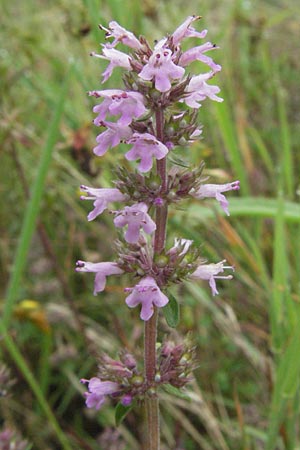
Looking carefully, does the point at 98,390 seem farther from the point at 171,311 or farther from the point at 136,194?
the point at 136,194

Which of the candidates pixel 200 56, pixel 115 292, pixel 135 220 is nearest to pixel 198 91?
pixel 200 56

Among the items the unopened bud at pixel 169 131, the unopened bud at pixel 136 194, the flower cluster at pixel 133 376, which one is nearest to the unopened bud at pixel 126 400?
the flower cluster at pixel 133 376

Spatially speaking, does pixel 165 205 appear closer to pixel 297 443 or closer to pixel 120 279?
pixel 297 443

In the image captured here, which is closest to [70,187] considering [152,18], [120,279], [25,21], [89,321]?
[120,279]

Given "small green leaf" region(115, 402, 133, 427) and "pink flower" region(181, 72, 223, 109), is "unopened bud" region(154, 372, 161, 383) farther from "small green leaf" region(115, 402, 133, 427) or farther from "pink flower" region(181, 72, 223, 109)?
"pink flower" region(181, 72, 223, 109)

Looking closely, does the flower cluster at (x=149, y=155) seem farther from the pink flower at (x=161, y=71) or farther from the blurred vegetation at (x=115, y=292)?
the blurred vegetation at (x=115, y=292)

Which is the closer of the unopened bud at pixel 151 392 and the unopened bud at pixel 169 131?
the unopened bud at pixel 169 131
